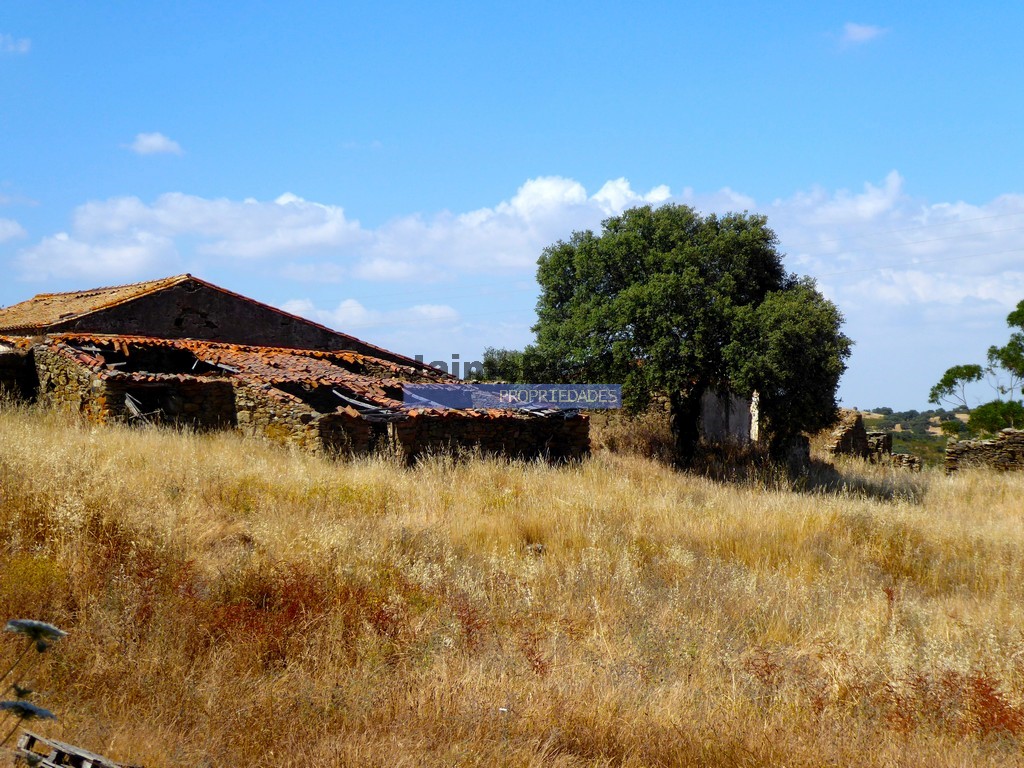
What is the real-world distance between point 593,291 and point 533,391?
3075 millimetres

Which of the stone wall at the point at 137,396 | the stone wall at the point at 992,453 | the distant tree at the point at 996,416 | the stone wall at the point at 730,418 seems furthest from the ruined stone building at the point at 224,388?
the distant tree at the point at 996,416

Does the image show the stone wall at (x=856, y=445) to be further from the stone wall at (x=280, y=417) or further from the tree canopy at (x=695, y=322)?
the stone wall at (x=280, y=417)

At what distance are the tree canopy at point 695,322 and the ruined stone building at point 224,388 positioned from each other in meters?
3.25

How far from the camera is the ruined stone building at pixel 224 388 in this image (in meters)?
13.9

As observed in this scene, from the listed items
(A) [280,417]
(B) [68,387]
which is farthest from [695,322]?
(B) [68,387]

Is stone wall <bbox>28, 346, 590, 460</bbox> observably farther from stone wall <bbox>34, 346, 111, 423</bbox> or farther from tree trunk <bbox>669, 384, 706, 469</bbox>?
tree trunk <bbox>669, 384, 706, 469</bbox>

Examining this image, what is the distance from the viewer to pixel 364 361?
76.3 ft

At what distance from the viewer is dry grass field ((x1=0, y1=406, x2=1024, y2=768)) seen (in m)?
4.14

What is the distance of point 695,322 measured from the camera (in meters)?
19.0

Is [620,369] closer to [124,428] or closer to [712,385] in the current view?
[712,385]

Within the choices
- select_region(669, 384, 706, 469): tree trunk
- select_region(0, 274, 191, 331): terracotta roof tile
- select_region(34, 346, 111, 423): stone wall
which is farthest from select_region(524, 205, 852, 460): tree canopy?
select_region(0, 274, 191, 331): terracotta roof tile

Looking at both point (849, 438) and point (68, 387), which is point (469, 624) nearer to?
point (68, 387)

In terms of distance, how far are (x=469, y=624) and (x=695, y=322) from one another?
14.4 m

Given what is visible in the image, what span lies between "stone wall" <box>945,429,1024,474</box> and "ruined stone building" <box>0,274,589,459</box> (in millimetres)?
13404
